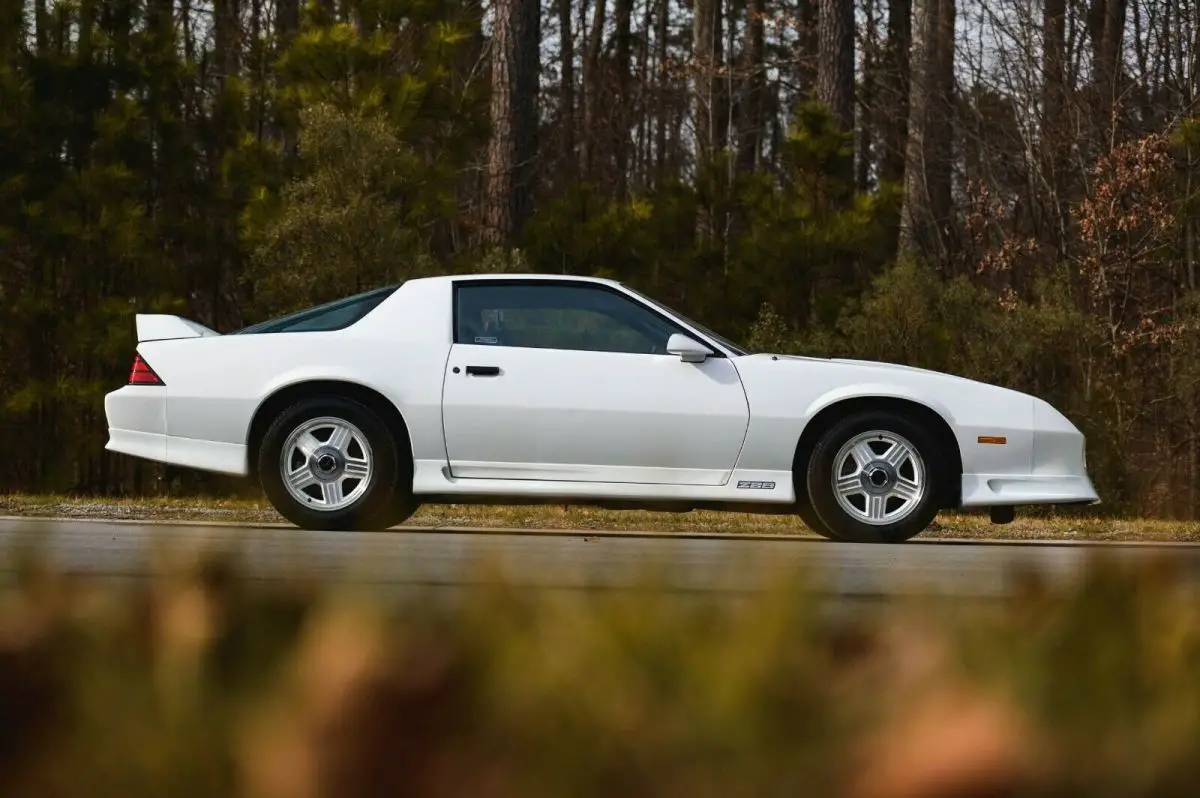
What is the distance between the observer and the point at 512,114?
17.9m

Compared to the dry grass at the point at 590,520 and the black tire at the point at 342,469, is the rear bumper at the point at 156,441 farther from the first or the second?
the dry grass at the point at 590,520

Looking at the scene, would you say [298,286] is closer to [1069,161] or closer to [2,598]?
[1069,161]

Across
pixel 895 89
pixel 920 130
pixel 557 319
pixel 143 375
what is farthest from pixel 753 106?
pixel 143 375

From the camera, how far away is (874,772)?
1480mm

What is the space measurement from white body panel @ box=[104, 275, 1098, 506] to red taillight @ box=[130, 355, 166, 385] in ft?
1.82

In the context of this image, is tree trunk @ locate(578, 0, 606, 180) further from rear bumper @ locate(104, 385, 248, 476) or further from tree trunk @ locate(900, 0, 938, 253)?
rear bumper @ locate(104, 385, 248, 476)

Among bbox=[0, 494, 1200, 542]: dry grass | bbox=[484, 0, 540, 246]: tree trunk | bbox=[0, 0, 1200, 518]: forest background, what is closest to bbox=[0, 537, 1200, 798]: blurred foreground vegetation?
bbox=[0, 494, 1200, 542]: dry grass

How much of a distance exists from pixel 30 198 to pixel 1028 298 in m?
Answer: 9.98

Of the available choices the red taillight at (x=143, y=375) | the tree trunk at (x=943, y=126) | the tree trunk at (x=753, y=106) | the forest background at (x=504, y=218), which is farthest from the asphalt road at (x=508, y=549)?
the tree trunk at (x=753, y=106)

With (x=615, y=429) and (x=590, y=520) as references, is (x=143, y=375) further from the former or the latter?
(x=590, y=520)

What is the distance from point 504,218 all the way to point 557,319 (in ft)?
30.2

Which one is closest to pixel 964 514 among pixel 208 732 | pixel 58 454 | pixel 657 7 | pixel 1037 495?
pixel 1037 495

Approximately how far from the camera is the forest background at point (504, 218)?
572 inches

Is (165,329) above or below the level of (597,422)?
above
